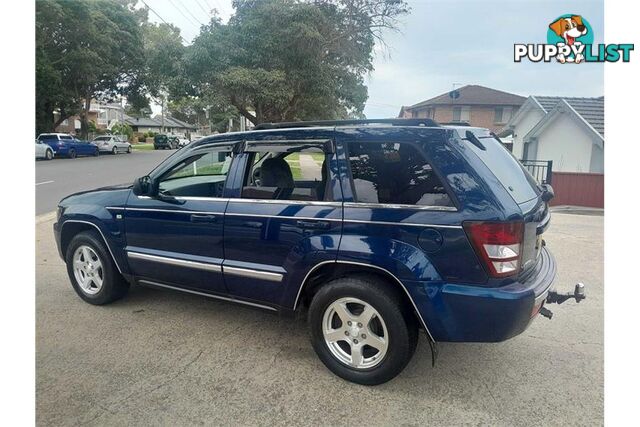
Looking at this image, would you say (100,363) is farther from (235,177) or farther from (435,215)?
(435,215)

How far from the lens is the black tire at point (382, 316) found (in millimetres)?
2787

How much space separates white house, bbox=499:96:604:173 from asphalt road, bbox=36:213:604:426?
1391cm

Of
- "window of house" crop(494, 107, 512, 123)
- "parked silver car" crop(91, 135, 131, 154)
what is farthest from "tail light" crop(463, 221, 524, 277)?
"window of house" crop(494, 107, 512, 123)

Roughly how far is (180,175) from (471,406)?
3.36 meters

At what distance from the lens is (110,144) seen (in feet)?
107

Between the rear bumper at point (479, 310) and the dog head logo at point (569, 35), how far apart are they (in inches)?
206

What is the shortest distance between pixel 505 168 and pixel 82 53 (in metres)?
30.5

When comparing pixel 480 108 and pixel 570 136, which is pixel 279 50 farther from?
pixel 480 108

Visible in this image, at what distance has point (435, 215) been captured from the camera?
2.66 metres

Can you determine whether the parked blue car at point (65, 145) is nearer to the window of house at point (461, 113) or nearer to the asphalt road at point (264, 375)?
the asphalt road at point (264, 375)

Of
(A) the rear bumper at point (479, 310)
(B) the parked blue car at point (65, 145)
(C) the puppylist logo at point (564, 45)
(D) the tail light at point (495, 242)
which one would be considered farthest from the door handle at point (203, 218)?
(B) the parked blue car at point (65, 145)

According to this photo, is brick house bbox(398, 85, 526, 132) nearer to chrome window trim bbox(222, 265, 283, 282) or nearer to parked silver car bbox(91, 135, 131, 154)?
parked silver car bbox(91, 135, 131, 154)

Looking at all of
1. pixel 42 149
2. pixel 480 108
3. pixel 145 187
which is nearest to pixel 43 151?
pixel 42 149

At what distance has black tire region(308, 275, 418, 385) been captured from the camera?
279 centimetres
